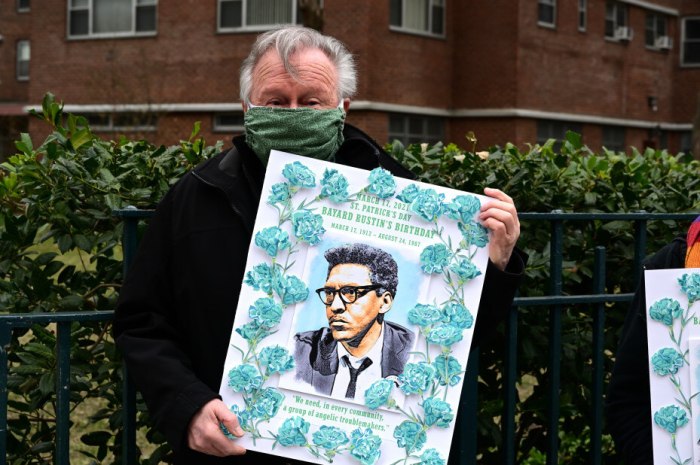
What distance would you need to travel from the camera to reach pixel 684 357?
7.56ft

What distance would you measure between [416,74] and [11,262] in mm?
21602

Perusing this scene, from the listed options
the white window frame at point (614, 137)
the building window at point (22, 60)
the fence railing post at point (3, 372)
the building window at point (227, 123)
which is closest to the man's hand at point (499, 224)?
the fence railing post at point (3, 372)

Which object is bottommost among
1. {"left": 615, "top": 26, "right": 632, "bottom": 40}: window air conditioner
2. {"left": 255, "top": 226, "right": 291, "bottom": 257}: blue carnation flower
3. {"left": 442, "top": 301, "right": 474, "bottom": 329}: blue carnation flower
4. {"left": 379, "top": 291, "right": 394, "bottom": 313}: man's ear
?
{"left": 442, "top": 301, "right": 474, "bottom": 329}: blue carnation flower

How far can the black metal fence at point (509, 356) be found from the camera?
8.60 ft

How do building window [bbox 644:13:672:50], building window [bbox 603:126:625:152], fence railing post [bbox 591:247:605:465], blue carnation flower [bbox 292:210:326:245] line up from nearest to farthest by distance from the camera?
1. blue carnation flower [bbox 292:210:326:245]
2. fence railing post [bbox 591:247:605:465]
3. building window [bbox 603:126:625:152]
4. building window [bbox 644:13:672:50]

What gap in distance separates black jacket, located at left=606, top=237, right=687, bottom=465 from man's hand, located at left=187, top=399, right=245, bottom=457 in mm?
851

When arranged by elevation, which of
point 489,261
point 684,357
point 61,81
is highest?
point 61,81

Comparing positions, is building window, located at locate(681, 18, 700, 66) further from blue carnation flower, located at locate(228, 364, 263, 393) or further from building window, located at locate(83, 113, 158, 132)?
blue carnation flower, located at locate(228, 364, 263, 393)

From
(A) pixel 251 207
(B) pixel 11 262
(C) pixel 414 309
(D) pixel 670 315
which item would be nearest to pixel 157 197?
(B) pixel 11 262

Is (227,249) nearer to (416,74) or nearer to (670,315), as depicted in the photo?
(670,315)

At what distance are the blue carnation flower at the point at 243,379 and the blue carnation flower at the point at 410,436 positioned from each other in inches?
12.8

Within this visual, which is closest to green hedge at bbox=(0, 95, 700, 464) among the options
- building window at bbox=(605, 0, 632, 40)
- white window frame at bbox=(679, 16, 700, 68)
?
building window at bbox=(605, 0, 632, 40)

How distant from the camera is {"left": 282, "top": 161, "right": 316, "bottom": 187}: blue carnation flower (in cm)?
232

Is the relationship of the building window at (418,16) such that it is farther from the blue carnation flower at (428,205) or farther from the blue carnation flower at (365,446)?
the blue carnation flower at (365,446)
